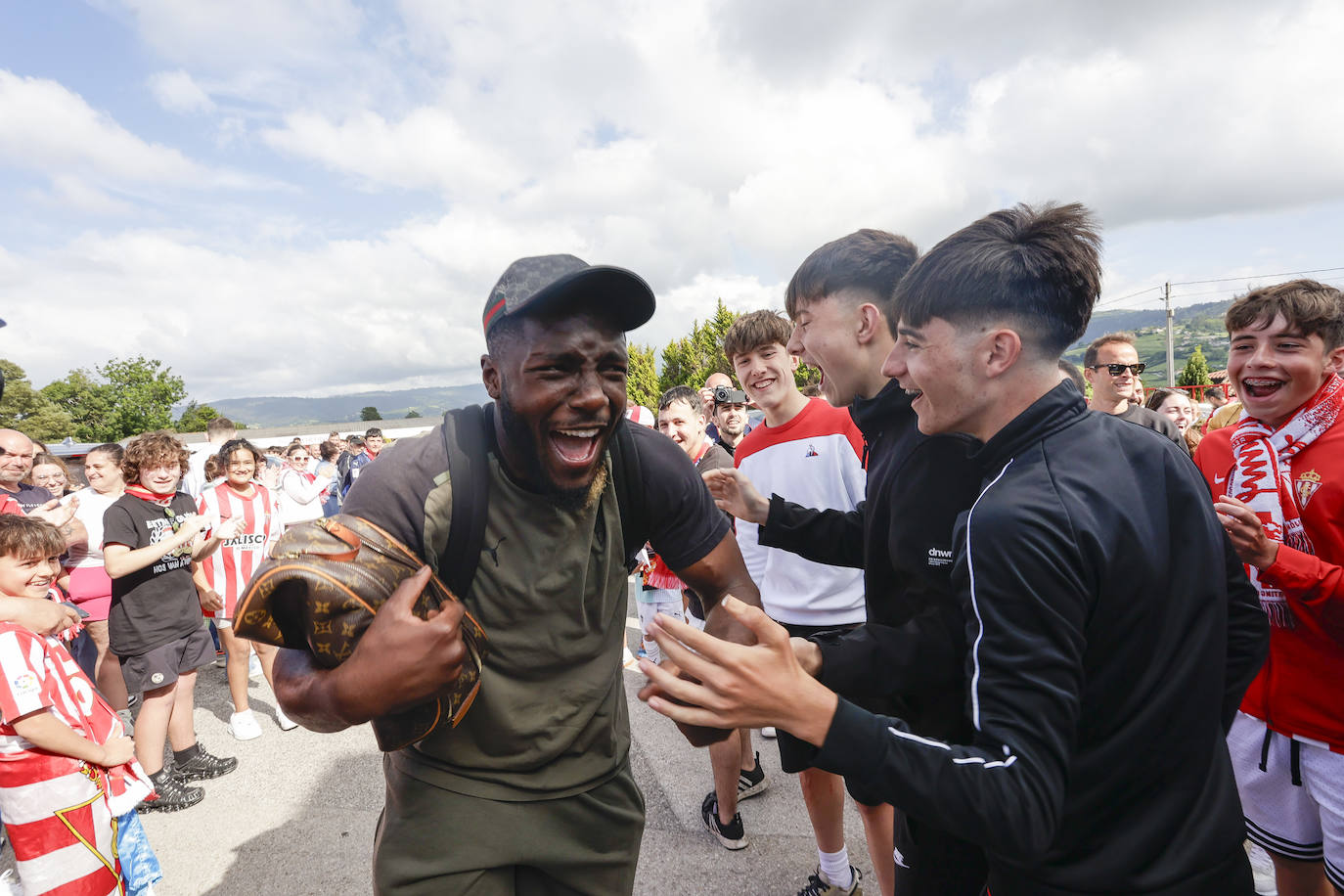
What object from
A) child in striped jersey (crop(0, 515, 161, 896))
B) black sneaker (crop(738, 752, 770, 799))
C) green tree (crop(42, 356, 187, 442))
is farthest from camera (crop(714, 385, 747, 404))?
green tree (crop(42, 356, 187, 442))

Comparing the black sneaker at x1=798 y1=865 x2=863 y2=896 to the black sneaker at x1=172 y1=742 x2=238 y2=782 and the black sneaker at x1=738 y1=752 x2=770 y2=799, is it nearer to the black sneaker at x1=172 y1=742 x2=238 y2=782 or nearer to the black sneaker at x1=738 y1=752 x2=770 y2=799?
the black sneaker at x1=738 y1=752 x2=770 y2=799

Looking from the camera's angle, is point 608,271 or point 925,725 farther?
point 925,725

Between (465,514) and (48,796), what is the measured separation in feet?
8.23

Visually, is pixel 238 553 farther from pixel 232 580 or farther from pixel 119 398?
pixel 119 398

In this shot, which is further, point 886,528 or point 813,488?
point 813,488

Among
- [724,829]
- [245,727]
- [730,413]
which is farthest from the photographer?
[730,413]

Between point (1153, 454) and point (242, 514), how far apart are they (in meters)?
6.15

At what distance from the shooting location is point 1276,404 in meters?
2.46

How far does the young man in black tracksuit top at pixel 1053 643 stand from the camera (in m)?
1.12

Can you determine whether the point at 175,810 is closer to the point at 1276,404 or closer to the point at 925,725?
the point at 925,725

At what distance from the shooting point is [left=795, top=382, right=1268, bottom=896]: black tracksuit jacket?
3.67 ft

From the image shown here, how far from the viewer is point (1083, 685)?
1.25 meters

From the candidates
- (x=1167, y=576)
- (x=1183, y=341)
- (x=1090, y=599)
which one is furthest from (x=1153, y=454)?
(x=1183, y=341)

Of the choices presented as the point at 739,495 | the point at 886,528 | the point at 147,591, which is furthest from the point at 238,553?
the point at 886,528
